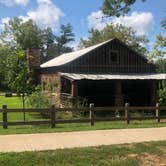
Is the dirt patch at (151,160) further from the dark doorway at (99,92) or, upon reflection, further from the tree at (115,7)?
the dark doorway at (99,92)

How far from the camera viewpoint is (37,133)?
1429cm

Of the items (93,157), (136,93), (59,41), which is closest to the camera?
(93,157)

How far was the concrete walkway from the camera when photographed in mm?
11558

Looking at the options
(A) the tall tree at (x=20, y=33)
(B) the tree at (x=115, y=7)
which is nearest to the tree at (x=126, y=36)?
(A) the tall tree at (x=20, y=33)

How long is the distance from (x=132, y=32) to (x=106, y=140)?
178 ft

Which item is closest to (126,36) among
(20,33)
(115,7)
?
(20,33)

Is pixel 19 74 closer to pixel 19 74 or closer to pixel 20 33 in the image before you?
pixel 19 74

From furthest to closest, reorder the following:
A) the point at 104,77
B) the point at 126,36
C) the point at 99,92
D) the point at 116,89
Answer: the point at 126,36, the point at 99,92, the point at 116,89, the point at 104,77

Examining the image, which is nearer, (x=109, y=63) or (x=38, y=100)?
(x=38, y=100)

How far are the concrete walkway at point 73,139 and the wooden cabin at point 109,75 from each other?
15.1 metres

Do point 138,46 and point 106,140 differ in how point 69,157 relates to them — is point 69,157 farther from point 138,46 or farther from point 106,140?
point 138,46

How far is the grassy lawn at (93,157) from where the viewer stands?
32.5ft

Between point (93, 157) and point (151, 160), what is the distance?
5.15 ft

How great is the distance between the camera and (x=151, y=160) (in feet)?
34.8
